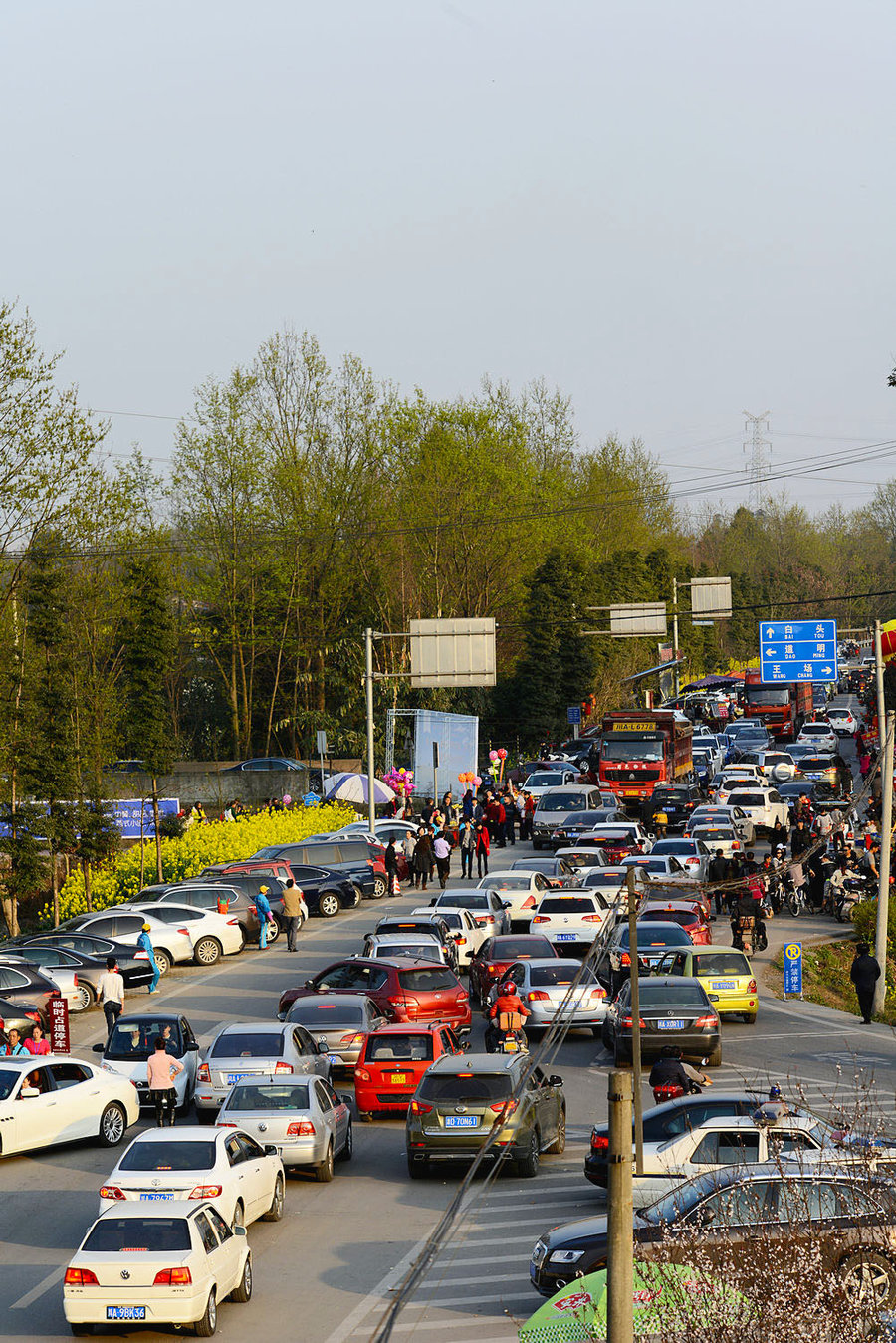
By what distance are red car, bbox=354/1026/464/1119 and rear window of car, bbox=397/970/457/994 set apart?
12.5ft

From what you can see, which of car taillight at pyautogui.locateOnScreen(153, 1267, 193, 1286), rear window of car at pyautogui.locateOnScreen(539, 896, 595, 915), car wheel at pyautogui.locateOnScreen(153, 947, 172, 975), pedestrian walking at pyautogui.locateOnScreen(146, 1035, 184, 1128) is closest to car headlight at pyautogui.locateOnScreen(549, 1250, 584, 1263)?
car taillight at pyautogui.locateOnScreen(153, 1267, 193, 1286)

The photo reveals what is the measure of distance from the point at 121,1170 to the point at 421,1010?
36.6 ft

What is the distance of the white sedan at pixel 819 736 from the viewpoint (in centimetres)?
7543

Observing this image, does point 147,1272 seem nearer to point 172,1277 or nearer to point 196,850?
point 172,1277

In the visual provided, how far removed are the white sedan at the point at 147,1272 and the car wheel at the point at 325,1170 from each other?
505 centimetres

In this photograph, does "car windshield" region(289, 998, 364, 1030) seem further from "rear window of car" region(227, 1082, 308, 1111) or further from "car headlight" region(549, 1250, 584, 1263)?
"car headlight" region(549, 1250, 584, 1263)

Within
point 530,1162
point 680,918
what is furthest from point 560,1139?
point 680,918

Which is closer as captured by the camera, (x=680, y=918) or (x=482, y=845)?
(x=680, y=918)

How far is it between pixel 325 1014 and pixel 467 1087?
6.01 meters

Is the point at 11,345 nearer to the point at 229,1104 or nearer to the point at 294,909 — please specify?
the point at 294,909

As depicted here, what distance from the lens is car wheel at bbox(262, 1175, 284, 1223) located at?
55.7 ft

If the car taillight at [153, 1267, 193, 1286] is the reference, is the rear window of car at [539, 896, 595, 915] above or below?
above

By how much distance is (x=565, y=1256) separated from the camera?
43.5 feet

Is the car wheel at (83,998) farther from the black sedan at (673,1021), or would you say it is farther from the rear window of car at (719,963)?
the rear window of car at (719,963)
